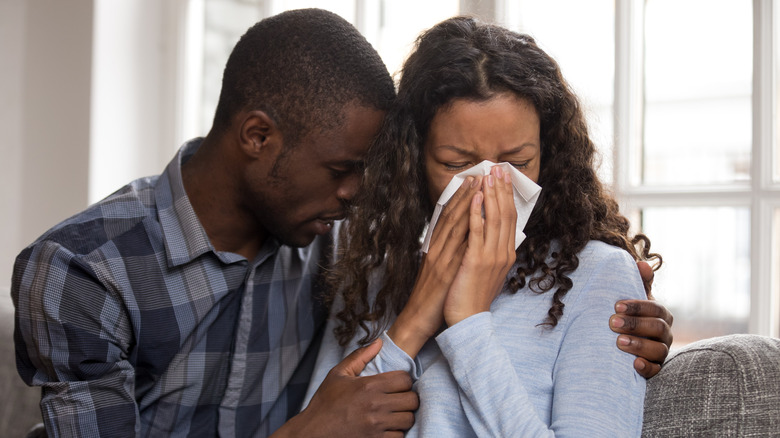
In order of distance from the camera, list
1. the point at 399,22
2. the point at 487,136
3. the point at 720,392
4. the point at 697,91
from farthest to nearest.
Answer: the point at 399,22, the point at 697,91, the point at 487,136, the point at 720,392

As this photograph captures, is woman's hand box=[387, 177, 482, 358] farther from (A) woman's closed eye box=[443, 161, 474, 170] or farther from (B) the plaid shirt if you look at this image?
(B) the plaid shirt

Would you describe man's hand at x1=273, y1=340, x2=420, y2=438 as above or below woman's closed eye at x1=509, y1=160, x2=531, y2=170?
below

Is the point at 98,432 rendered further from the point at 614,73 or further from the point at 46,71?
the point at 46,71

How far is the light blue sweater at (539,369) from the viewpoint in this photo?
105 centimetres

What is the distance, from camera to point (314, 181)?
1.54 metres

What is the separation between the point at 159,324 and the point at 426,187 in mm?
603

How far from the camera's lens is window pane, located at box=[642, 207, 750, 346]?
6.32ft

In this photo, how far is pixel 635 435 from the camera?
1.08 m

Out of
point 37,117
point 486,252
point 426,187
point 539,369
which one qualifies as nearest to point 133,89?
point 37,117

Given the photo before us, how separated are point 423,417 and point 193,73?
8.60 feet

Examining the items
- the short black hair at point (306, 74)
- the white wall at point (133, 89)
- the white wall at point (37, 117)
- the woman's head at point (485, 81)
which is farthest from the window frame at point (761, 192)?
the white wall at point (37, 117)

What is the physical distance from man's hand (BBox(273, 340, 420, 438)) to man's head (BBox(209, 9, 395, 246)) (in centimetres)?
37

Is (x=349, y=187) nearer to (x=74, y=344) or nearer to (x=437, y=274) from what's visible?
(x=437, y=274)

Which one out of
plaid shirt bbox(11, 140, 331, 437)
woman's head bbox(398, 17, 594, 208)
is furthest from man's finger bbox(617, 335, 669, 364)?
plaid shirt bbox(11, 140, 331, 437)
